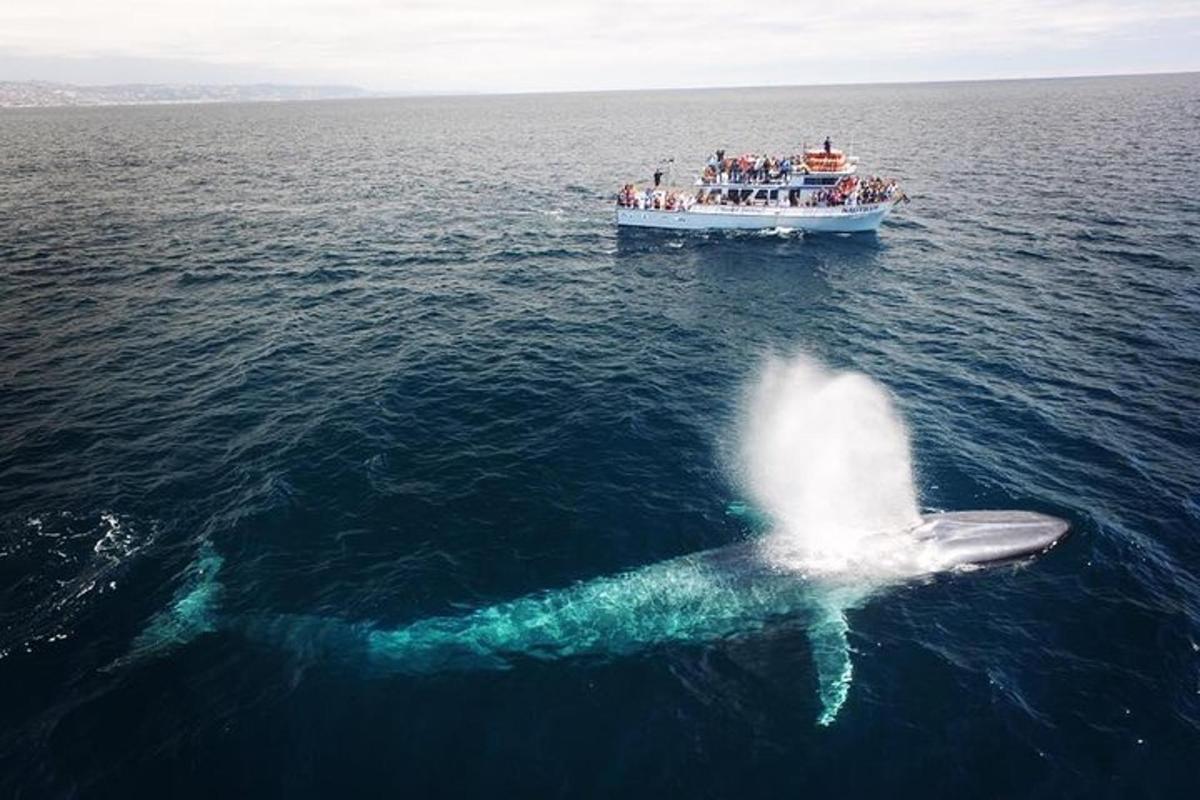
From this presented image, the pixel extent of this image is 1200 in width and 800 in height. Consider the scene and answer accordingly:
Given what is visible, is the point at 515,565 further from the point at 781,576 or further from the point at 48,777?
the point at 48,777

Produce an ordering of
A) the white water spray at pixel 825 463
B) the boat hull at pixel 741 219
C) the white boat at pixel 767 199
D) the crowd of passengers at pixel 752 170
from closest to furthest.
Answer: the white water spray at pixel 825 463
the boat hull at pixel 741 219
the white boat at pixel 767 199
the crowd of passengers at pixel 752 170

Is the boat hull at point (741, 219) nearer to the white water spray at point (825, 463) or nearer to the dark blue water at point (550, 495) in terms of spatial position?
the dark blue water at point (550, 495)

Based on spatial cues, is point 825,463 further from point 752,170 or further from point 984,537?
point 752,170

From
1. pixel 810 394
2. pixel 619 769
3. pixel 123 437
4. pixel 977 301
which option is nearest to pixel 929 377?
pixel 810 394

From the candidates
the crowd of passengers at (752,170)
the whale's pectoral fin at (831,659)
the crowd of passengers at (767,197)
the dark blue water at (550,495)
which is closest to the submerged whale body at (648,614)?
the whale's pectoral fin at (831,659)

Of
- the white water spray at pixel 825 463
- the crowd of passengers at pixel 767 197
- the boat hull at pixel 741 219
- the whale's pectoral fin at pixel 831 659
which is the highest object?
the crowd of passengers at pixel 767 197
